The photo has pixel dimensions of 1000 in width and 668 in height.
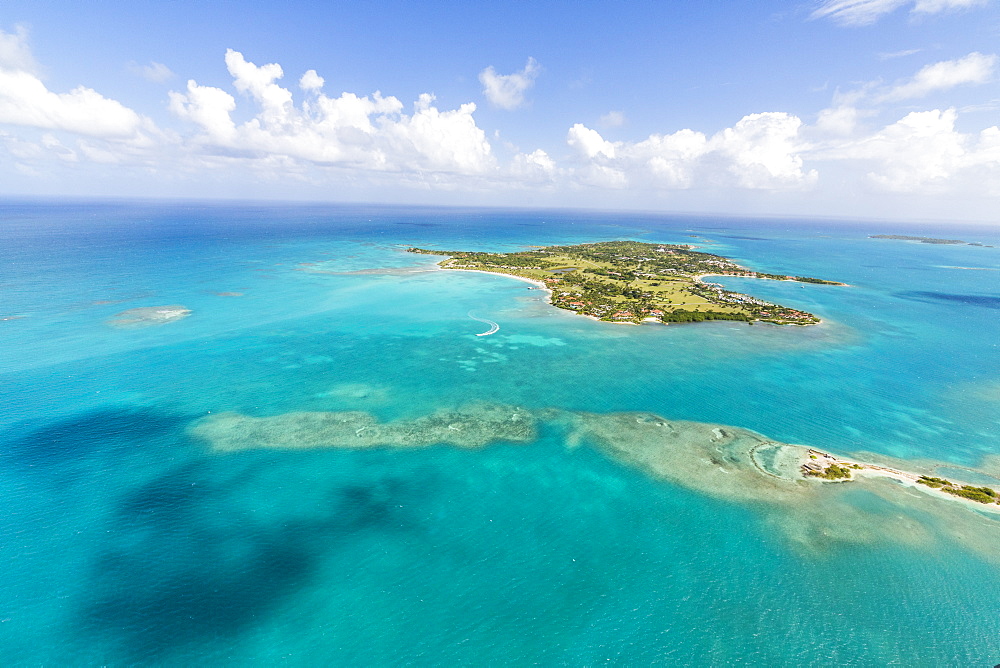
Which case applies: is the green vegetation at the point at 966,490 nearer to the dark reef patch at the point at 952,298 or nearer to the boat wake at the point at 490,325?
the boat wake at the point at 490,325

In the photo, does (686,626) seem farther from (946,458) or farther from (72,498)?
(72,498)

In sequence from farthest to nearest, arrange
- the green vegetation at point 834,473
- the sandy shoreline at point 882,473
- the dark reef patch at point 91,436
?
the green vegetation at point 834,473 < the dark reef patch at point 91,436 < the sandy shoreline at point 882,473

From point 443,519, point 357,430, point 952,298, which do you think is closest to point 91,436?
point 357,430

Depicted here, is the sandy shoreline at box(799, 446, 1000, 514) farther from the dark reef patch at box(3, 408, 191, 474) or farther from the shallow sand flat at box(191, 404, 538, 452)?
the dark reef patch at box(3, 408, 191, 474)

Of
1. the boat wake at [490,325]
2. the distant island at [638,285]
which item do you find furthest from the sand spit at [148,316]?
the distant island at [638,285]

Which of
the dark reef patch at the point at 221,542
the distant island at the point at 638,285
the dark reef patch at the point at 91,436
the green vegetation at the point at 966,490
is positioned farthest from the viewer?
the distant island at the point at 638,285
